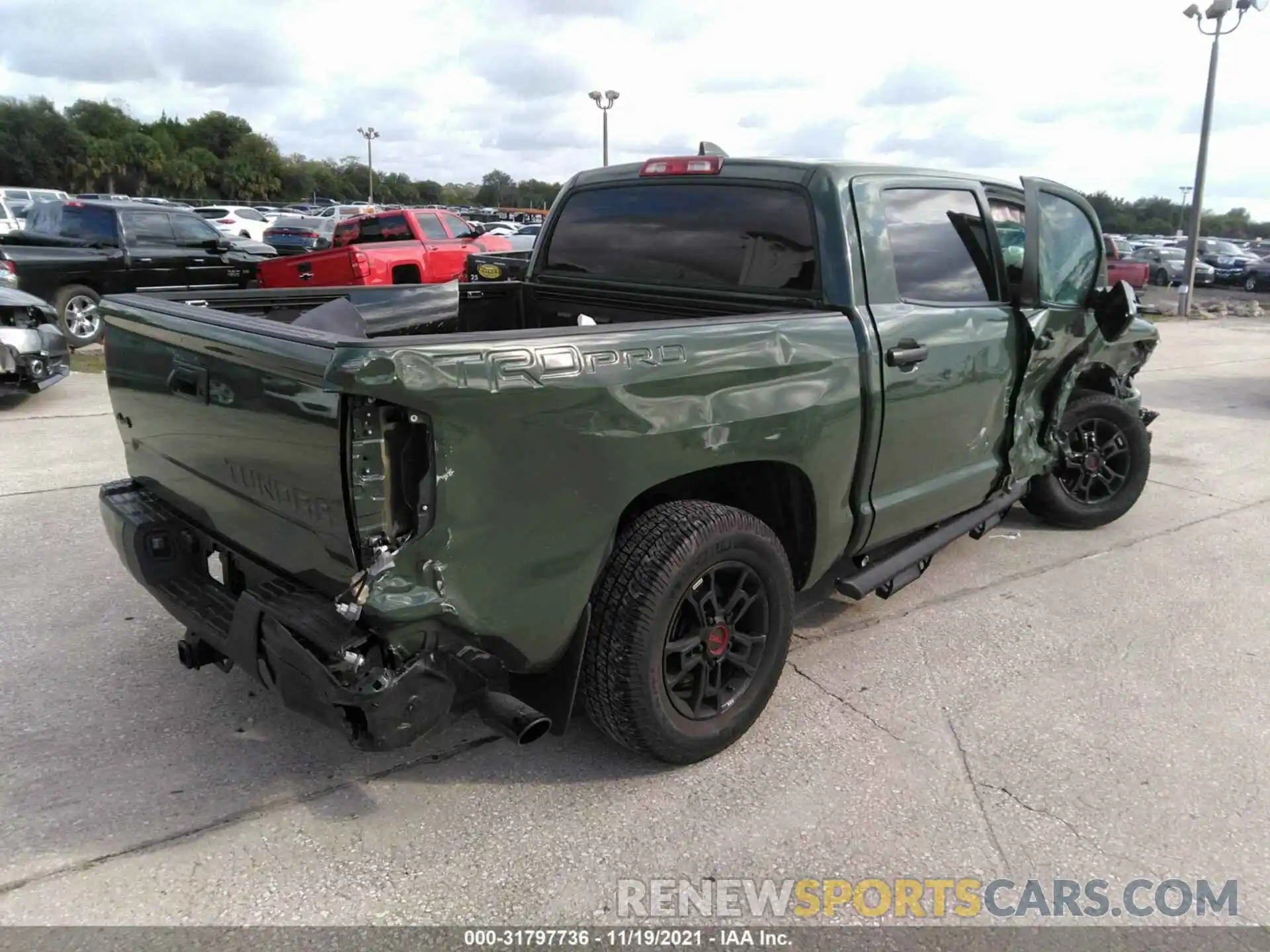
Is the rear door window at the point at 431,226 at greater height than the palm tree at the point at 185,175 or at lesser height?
lesser

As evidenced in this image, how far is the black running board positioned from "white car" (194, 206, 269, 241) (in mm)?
29553

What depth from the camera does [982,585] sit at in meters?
4.86

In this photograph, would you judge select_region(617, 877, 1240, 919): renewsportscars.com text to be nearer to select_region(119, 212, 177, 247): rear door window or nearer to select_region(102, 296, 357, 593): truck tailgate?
select_region(102, 296, 357, 593): truck tailgate

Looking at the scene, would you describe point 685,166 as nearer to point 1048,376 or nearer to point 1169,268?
point 1048,376

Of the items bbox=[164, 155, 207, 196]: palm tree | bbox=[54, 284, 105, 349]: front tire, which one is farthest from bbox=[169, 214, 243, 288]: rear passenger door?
bbox=[164, 155, 207, 196]: palm tree

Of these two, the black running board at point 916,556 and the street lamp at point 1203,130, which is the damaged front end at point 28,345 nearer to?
the black running board at point 916,556

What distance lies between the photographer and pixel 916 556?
4031mm

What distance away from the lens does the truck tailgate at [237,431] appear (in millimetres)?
2367

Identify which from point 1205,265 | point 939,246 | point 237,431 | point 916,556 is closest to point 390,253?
point 939,246

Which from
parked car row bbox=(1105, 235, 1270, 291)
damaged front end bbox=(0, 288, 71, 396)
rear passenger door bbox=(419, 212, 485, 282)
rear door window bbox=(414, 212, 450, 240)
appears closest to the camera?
damaged front end bbox=(0, 288, 71, 396)

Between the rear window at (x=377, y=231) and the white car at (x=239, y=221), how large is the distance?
50.5 feet

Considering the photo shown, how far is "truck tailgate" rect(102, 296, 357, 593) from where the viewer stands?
7.77 ft

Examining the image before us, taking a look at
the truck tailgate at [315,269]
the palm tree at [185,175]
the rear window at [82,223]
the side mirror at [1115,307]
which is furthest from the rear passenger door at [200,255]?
the palm tree at [185,175]

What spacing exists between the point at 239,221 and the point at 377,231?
19723mm
